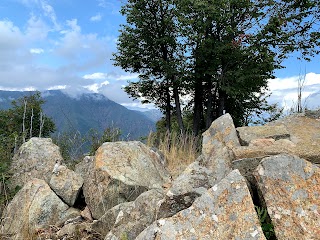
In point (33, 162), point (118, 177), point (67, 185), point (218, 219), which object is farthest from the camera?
point (33, 162)

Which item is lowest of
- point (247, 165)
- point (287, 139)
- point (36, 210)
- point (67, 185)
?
point (36, 210)

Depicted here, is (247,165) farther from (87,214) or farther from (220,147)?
(87,214)

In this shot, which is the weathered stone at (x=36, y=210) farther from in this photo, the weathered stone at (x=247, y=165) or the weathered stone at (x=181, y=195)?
the weathered stone at (x=247, y=165)

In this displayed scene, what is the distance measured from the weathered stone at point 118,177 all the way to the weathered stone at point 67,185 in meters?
0.47

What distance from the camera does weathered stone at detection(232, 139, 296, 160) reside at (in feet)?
16.5

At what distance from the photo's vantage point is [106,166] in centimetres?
685

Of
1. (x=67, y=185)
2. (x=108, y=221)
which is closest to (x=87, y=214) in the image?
(x=67, y=185)

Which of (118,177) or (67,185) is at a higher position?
(118,177)

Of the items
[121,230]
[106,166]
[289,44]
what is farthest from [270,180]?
[289,44]

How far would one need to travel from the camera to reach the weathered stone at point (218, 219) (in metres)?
3.66

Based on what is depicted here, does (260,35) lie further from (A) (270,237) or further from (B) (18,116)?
(B) (18,116)

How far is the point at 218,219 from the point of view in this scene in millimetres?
3760

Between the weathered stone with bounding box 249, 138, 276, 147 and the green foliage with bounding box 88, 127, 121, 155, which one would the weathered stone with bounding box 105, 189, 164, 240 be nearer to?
the weathered stone with bounding box 249, 138, 276, 147

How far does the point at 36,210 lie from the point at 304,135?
5.18 m
